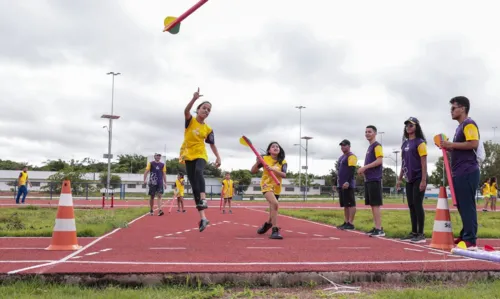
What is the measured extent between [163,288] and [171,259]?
1.09 m

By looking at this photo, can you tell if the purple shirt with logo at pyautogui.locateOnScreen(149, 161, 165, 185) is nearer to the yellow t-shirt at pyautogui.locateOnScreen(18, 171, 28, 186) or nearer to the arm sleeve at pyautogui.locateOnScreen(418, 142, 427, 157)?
the arm sleeve at pyautogui.locateOnScreen(418, 142, 427, 157)

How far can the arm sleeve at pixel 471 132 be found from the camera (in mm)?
5849

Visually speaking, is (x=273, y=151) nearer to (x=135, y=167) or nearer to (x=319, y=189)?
(x=319, y=189)

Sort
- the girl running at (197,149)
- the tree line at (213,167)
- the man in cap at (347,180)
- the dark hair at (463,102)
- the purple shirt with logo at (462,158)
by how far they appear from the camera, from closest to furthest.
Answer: the purple shirt with logo at (462,158) → the dark hair at (463,102) → the girl running at (197,149) → the man in cap at (347,180) → the tree line at (213,167)

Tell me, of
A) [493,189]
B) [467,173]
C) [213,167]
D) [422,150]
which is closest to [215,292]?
[467,173]

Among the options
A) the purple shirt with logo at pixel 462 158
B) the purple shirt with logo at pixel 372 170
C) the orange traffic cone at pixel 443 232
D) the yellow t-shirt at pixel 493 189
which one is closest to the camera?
the purple shirt with logo at pixel 462 158

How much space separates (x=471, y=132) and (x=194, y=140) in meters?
3.92

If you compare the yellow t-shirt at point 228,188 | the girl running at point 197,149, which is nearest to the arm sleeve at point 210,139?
the girl running at point 197,149

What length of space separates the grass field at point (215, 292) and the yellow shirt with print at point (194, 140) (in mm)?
3242

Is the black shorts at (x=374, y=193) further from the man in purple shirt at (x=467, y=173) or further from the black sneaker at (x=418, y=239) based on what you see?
the man in purple shirt at (x=467, y=173)

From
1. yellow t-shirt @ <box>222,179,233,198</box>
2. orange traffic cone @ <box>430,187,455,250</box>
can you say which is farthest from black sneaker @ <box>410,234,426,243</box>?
yellow t-shirt @ <box>222,179,233,198</box>

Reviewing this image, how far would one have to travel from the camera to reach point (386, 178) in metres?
109

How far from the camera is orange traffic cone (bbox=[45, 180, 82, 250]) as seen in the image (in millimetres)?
5727

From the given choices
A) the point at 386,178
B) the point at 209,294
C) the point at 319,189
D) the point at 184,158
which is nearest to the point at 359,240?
the point at 184,158
